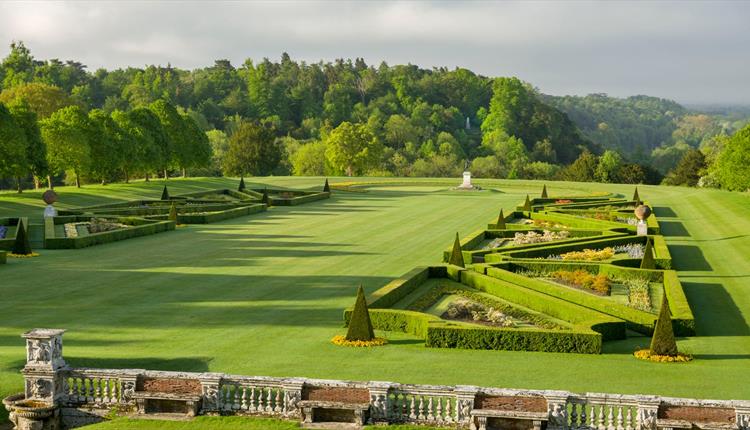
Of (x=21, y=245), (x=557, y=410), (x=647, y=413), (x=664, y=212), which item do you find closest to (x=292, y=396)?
(x=557, y=410)

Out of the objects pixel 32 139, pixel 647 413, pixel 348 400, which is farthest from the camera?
pixel 32 139

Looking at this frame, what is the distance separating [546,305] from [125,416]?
1633cm

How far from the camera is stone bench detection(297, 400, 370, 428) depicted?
20.4 m

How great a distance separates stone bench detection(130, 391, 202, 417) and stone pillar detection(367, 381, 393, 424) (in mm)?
4002

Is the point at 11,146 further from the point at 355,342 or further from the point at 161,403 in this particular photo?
the point at 161,403

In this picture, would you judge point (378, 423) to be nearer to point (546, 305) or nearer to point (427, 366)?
point (427, 366)

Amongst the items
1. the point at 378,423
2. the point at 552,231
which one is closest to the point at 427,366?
the point at 378,423

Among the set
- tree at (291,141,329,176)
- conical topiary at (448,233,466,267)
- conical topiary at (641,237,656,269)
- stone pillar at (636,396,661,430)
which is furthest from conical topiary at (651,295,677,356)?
tree at (291,141,329,176)

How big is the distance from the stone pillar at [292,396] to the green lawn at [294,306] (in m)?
2.91

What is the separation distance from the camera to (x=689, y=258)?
Result: 4866cm

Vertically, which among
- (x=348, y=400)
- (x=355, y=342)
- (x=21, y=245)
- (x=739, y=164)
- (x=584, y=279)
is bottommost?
(x=355, y=342)

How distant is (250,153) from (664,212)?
245ft

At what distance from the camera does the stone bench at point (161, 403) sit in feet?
69.5

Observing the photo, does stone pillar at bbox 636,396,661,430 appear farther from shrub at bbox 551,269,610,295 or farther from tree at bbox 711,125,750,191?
tree at bbox 711,125,750,191
